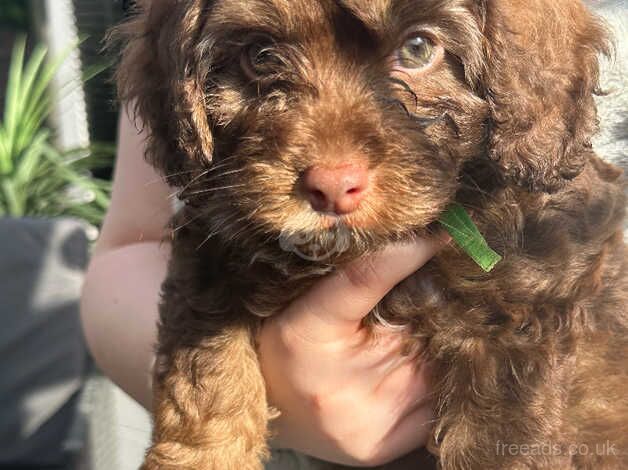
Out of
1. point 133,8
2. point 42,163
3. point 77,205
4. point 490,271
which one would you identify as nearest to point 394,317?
point 490,271

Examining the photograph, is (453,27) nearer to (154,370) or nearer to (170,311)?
(170,311)

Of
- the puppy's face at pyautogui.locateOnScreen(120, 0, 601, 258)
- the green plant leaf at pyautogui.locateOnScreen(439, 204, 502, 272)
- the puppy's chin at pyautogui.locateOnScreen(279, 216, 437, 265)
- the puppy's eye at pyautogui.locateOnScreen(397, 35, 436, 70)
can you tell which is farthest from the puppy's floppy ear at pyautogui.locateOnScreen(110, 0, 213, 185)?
the green plant leaf at pyautogui.locateOnScreen(439, 204, 502, 272)

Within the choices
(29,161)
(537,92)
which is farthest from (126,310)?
(29,161)

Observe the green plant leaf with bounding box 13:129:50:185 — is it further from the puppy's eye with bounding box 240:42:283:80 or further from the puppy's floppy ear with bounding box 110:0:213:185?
the puppy's eye with bounding box 240:42:283:80

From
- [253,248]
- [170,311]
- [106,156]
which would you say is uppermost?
[253,248]

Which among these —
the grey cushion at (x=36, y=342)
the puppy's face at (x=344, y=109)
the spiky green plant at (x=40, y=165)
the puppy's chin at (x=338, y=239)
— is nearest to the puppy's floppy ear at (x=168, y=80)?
the puppy's face at (x=344, y=109)

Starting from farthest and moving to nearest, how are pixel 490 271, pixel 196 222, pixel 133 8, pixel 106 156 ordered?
pixel 106 156 < pixel 133 8 < pixel 196 222 < pixel 490 271

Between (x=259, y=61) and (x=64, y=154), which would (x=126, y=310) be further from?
(x=64, y=154)
